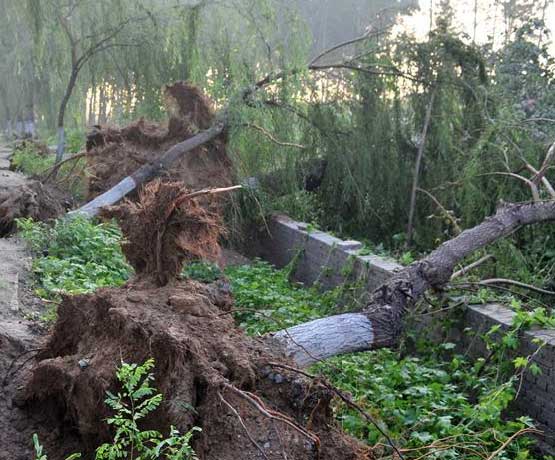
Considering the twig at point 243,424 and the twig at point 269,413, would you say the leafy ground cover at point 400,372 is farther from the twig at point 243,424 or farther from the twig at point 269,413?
the twig at point 243,424

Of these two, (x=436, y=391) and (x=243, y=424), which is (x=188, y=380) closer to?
(x=243, y=424)

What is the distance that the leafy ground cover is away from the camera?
4.92 m

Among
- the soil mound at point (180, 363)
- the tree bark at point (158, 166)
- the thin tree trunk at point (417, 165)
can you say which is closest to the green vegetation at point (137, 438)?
the soil mound at point (180, 363)

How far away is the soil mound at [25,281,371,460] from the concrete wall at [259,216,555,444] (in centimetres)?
230

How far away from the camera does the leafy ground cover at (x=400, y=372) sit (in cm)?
492

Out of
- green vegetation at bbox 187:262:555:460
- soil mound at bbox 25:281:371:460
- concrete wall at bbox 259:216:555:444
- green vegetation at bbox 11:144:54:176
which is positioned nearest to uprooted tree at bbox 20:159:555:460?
soil mound at bbox 25:281:371:460

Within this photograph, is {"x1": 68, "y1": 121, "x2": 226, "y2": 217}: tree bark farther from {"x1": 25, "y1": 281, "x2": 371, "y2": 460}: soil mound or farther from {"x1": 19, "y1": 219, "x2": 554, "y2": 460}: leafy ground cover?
{"x1": 25, "y1": 281, "x2": 371, "y2": 460}: soil mound

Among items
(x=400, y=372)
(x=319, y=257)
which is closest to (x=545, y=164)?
(x=319, y=257)

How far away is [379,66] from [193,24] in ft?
10.00

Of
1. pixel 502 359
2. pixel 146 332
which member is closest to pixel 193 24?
pixel 502 359

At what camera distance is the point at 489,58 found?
1252cm

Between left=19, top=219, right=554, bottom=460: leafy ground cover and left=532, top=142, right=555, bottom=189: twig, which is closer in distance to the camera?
left=19, top=219, right=554, bottom=460: leafy ground cover

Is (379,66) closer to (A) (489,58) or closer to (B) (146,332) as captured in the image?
(A) (489,58)

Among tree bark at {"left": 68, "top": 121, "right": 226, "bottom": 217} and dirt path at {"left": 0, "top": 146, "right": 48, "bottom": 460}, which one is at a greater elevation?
tree bark at {"left": 68, "top": 121, "right": 226, "bottom": 217}
